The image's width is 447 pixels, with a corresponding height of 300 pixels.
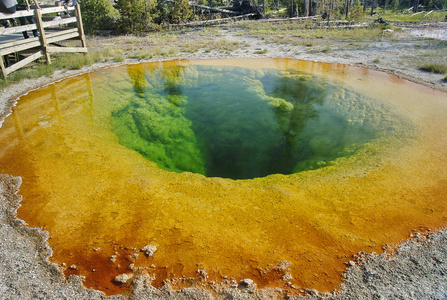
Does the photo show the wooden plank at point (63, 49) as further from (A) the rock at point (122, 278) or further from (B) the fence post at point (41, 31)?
(A) the rock at point (122, 278)

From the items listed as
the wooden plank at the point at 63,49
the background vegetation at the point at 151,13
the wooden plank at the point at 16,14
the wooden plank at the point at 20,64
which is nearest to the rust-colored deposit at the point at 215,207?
the wooden plank at the point at 20,64

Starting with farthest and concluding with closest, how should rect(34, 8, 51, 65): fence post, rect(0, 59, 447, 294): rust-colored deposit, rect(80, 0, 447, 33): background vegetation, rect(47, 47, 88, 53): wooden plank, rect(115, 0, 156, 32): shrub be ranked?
1. rect(80, 0, 447, 33): background vegetation
2. rect(115, 0, 156, 32): shrub
3. rect(47, 47, 88, 53): wooden plank
4. rect(34, 8, 51, 65): fence post
5. rect(0, 59, 447, 294): rust-colored deposit

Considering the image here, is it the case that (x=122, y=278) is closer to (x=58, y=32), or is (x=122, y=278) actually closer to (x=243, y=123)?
(x=243, y=123)

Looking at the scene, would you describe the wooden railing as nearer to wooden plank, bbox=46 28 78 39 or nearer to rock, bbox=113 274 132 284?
wooden plank, bbox=46 28 78 39

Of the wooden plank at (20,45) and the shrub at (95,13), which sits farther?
the shrub at (95,13)

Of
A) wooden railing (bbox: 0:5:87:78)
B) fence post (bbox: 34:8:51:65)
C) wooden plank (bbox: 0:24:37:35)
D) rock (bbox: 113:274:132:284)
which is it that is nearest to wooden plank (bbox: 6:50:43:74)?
wooden railing (bbox: 0:5:87:78)

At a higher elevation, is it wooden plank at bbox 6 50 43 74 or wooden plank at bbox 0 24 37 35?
wooden plank at bbox 0 24 37 35

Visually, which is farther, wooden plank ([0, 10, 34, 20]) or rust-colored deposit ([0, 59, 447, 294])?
wooden plank ([0, 10, 34, 20])
